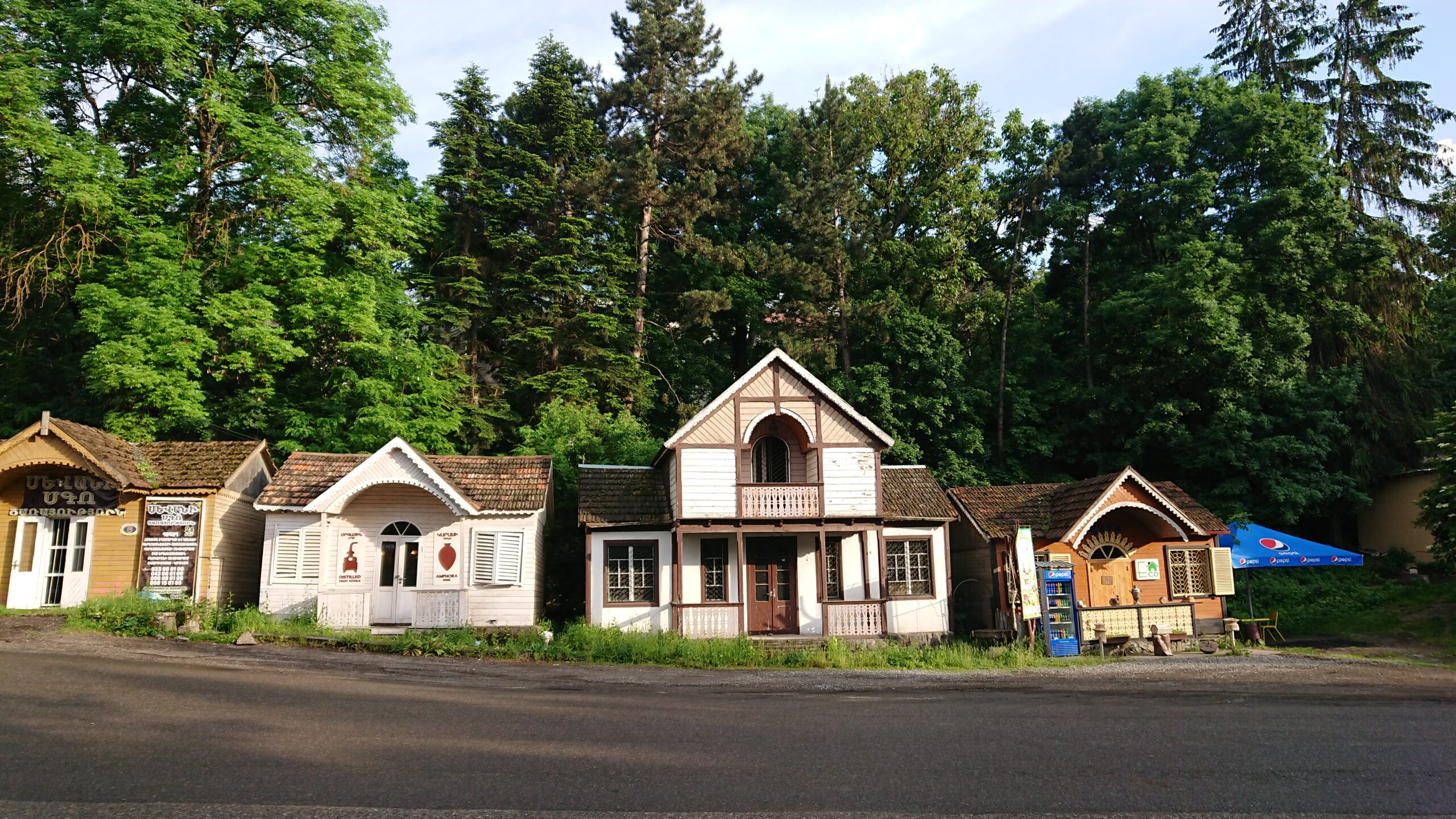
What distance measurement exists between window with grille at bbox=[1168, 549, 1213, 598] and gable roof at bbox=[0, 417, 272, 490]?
23.6 m

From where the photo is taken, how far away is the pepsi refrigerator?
20.1 meters

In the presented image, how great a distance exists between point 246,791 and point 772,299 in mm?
30839

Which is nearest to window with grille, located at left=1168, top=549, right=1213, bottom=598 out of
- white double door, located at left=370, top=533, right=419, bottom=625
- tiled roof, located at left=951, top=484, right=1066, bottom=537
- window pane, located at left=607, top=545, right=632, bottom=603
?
tiled roof, located at left=951, top=484, right=1066, bottom=537

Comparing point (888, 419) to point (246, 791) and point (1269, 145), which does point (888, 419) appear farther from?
point (246, 791)

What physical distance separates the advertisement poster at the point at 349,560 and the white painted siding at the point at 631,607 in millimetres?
5241

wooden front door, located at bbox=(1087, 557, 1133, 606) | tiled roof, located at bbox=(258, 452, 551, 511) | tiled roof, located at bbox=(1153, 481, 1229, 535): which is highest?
tiled roof, located at bbox=(258, 452, 551, 511)

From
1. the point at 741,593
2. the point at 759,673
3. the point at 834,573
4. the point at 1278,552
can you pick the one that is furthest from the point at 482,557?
the point at 1278,552

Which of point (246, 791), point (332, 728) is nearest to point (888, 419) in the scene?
point (332, 728)

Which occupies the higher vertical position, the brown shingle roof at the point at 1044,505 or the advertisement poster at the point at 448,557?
the brown shingle roof at the point at 1044,505

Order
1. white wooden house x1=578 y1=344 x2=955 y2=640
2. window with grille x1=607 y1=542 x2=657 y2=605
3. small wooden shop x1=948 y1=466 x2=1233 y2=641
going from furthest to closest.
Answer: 1. small wooden shop x1=948 y1=466 x2=1233 y2=641
2. window with grille x1=607 y1=542 x2=657 y2=605
3. white wooden house x1=578 y1=344 x2=955 y2=640

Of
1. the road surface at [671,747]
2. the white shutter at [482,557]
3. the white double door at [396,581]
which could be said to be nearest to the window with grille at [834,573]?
the white shutter at [482,557]

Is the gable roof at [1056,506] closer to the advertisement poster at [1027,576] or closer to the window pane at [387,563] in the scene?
the advertisement poster at [1027,576]

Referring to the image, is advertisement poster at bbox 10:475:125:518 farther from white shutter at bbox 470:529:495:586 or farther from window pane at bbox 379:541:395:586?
white shutter at bbox 470:529:495:586

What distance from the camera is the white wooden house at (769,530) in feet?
71.5
